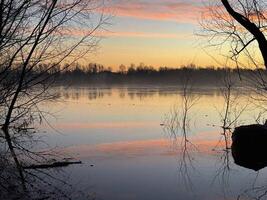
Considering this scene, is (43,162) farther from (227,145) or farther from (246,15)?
(246,15)

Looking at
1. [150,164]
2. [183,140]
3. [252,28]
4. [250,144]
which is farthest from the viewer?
[183,140]

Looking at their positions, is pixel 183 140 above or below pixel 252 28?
below

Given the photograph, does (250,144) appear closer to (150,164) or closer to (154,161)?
(154,161)

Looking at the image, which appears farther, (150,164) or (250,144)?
(250,144)

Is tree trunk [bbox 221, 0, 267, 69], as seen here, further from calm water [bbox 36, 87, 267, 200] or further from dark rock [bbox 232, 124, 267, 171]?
calm water [bbox 36, 87, 267, 200]

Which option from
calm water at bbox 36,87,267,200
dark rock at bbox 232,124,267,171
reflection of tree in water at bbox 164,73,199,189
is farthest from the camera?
dark rock at bbox 232,124,267,171

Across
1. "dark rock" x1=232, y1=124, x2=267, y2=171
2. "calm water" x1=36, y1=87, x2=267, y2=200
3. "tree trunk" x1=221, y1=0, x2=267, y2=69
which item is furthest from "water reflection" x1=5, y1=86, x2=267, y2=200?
"tree trunk" x1=221, y1=0, x2=267, y2=69

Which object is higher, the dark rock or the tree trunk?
the tree trunk

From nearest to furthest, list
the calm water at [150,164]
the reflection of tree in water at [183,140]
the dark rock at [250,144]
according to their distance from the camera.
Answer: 1. the calm water at [150,164]
2. the reflection of tree in water at [183,140]
3. the dark rock at [250,144]

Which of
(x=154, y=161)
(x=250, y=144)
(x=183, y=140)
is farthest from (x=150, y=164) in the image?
(x=183, y=140)

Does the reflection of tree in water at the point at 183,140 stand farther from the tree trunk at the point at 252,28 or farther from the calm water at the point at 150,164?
the tree trunk at the point at 252,28

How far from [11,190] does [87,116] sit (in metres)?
16.2

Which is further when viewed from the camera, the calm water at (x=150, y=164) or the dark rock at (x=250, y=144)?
the dark rock at (x=250, y=144)

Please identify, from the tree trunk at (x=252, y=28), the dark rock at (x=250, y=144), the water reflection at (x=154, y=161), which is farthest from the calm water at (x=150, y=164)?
the tree trunk at (x=252, y=28)
